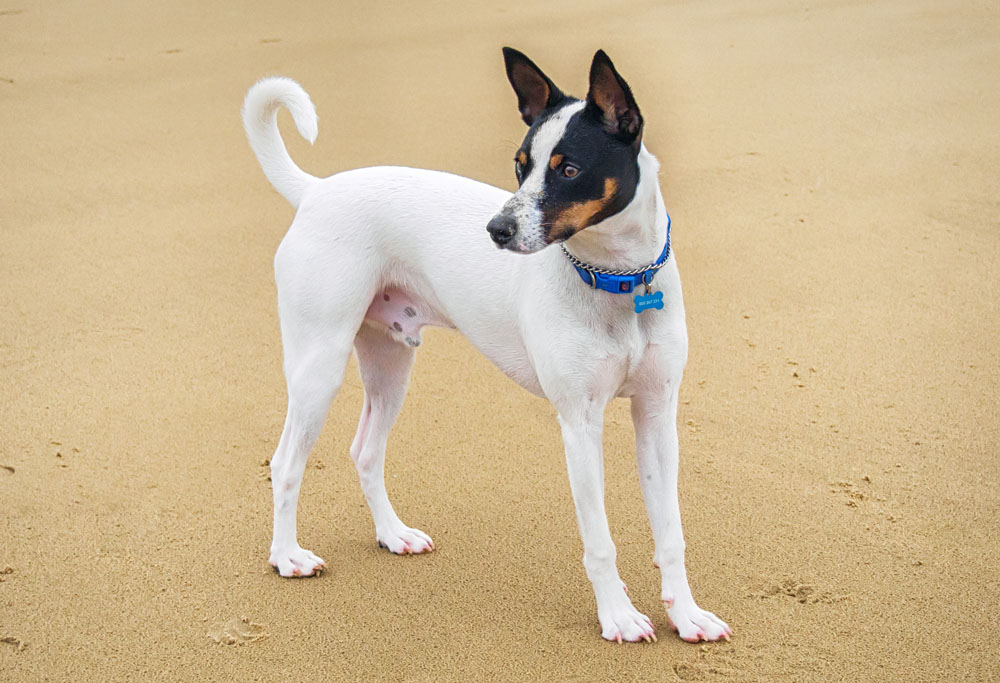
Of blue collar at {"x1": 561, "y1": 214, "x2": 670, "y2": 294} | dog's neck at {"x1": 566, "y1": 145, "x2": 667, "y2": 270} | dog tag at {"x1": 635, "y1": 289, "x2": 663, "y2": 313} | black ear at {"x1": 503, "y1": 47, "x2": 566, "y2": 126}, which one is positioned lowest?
dog tag at {"x1": 635, "y1": 289, "x2": 663, "y2": 313}

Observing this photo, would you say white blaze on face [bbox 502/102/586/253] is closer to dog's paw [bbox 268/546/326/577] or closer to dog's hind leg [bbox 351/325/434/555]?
dog's hind leg [bbox 351/325/434/555]

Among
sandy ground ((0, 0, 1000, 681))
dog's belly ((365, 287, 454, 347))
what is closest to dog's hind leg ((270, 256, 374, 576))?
dog's belly ((365, 287, 454, 347))

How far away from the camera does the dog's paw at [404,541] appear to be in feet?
12.6

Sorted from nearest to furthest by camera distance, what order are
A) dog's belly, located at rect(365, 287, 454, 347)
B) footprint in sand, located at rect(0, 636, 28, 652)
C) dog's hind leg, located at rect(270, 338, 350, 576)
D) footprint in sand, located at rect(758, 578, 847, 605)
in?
footprint in sand, located at rect(0, 636, 28, 652), footprint in sand, located at rect(758, 578, 847, 605), dog's hind leg, located at rect(270, 338, 350, 576), dog's belly, located at rect(365, 287, 454, 347)

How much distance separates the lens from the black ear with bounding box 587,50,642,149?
2.75 m

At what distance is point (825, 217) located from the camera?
664cm

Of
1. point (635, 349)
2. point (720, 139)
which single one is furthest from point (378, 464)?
point (720, 139)

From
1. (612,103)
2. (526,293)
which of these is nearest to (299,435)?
(526,293)

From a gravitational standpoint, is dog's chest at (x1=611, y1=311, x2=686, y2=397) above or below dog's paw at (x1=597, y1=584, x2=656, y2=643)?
above

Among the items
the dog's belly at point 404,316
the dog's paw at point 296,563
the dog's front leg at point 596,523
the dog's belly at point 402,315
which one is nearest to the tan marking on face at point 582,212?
the dog's front leg at point 596,523

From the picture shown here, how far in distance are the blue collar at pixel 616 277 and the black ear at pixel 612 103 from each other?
35 centimetres

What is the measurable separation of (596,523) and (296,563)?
Answer: 1.13 meters

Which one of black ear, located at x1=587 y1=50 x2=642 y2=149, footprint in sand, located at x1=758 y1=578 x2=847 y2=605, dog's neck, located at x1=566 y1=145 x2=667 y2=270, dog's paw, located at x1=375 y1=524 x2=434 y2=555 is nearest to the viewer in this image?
black ear, located at x1=587 y1=50 x2=642 y2=149

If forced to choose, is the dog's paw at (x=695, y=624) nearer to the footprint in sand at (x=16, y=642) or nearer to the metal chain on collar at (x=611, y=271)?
the metal chain on collar at (x=611, y=271)
